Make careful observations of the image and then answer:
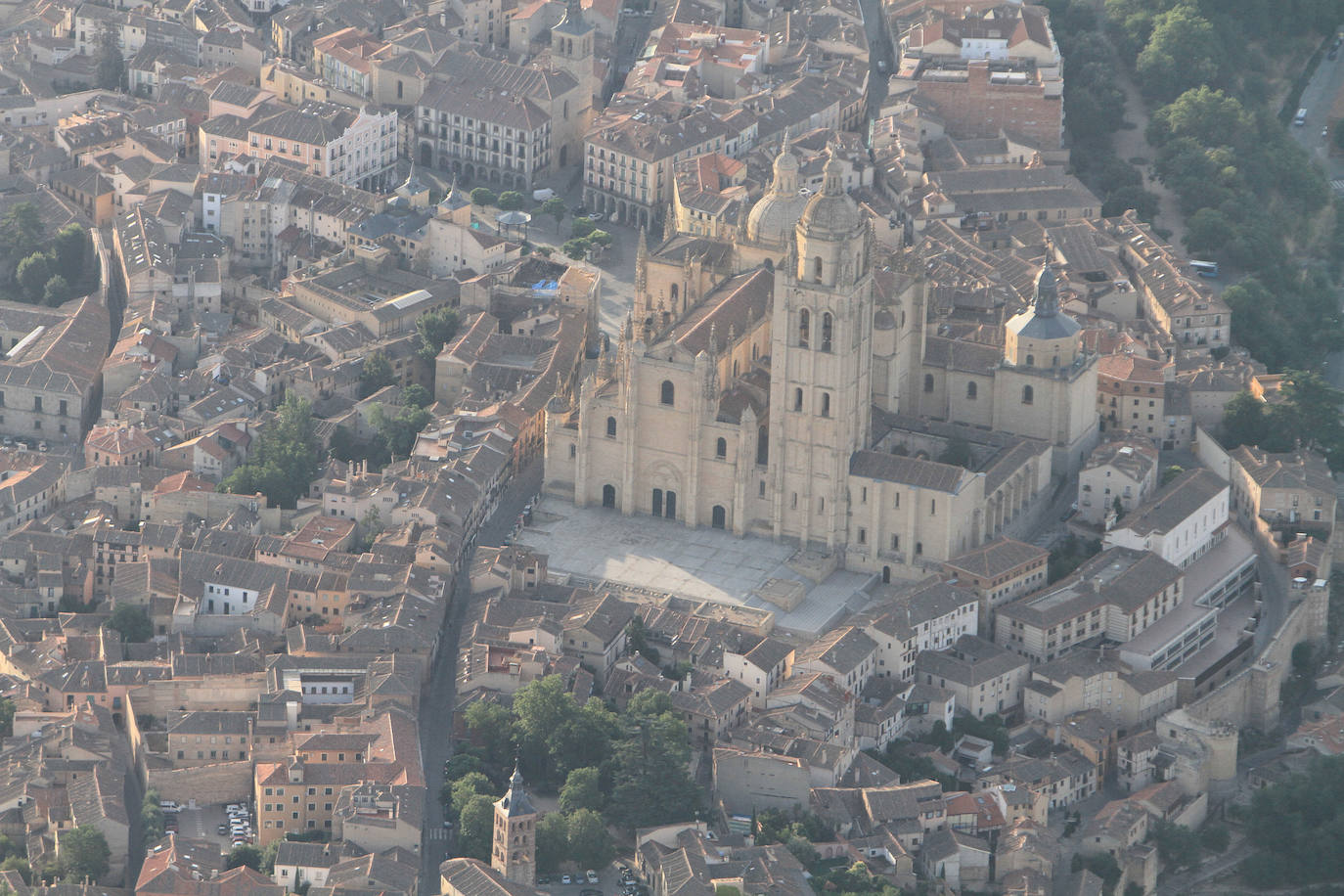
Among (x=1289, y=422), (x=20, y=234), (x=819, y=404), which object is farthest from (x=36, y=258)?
(x=1289, y=422)

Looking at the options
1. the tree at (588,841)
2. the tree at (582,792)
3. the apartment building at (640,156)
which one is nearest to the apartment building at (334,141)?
the apartment building at (640,156)

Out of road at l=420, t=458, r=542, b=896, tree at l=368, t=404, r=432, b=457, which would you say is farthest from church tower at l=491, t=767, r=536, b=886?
tree at l=368, t=404, r=432, b=457

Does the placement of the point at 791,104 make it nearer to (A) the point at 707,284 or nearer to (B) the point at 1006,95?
(B) the point at 1006,95

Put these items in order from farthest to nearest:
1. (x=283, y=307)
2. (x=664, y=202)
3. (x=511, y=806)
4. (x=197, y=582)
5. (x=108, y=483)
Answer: (x=664, y=202)
(x=283, y=307)
(x=108, y=483)
(x=197, y=582)
(x=511, y=806)

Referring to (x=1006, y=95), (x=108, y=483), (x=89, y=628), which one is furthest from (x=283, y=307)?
(x=1006, y=95)

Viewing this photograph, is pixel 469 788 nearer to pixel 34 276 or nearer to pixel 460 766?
pixel 460 766

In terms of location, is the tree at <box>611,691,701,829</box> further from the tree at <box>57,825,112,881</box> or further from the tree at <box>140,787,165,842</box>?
the tree at <box>57,825,112,881</box>
